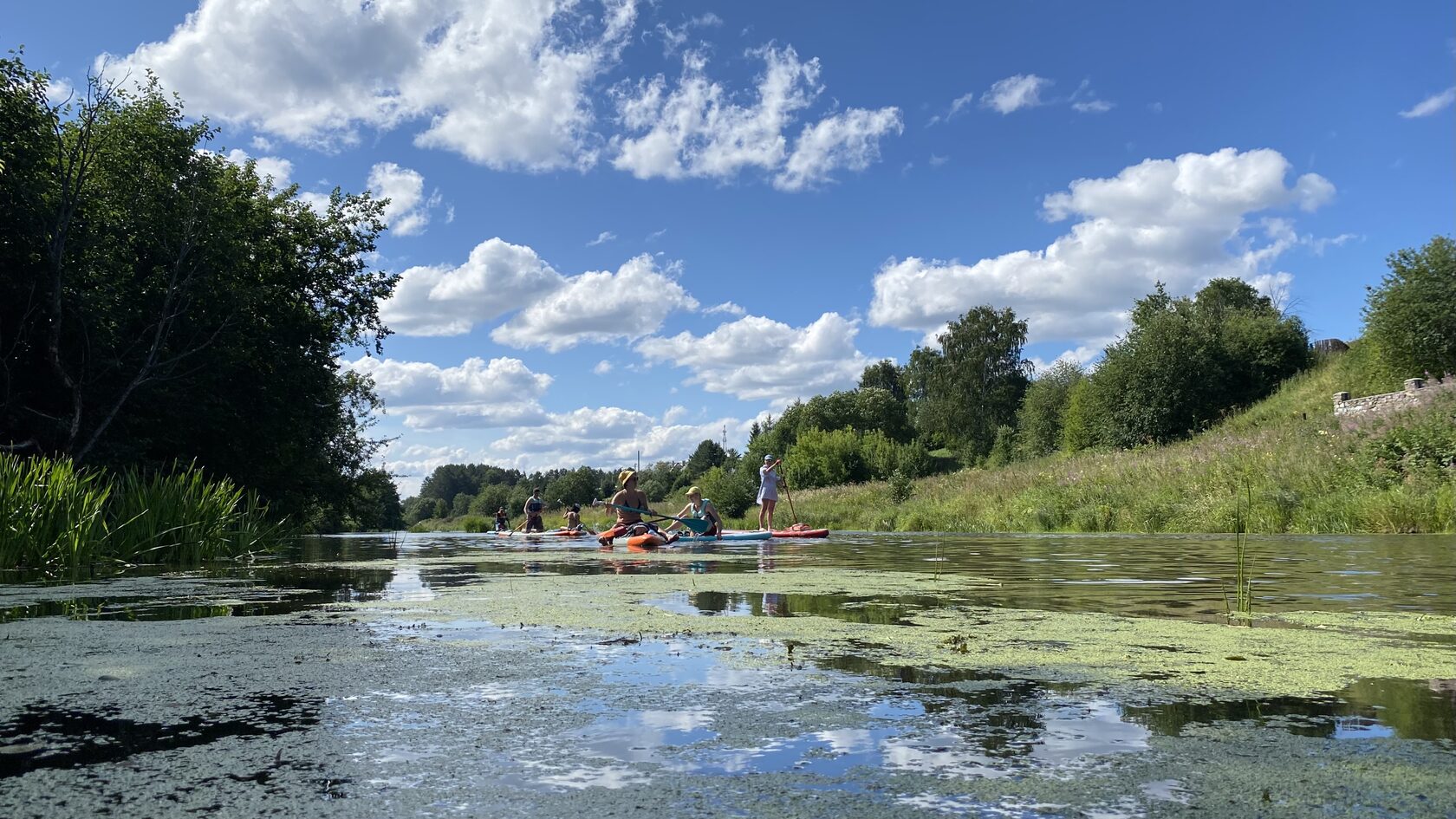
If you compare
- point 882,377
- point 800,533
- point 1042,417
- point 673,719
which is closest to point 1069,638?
point 673,719

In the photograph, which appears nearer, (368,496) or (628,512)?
(628,512)

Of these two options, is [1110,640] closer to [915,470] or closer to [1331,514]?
[1331,514]

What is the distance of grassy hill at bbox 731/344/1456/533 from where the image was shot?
13.5 meters

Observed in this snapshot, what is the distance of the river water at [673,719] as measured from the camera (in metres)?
1.94

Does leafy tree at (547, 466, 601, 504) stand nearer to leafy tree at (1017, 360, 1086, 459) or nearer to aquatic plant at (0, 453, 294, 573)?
leafy tree at (1017, 360, 1086, 459)

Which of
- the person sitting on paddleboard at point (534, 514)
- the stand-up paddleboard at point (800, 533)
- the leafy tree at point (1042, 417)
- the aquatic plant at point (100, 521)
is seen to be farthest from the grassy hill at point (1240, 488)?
the leafy tree at point (1042, 417)

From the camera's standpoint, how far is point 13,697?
9.59 feet

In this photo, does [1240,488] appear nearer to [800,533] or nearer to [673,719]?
[800,533]

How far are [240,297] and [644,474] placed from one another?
103356mm

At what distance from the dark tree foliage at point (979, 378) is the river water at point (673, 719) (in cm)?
5327

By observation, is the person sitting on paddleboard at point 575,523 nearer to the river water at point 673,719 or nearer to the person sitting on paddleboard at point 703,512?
the person sitting on paddleboard at point 703,512

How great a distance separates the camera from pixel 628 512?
14953mm

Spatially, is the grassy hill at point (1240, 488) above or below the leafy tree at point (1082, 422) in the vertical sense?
below

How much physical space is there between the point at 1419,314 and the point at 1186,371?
8134mm
